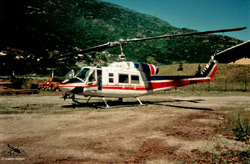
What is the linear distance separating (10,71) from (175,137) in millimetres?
27194

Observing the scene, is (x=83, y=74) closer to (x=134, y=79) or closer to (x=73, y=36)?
(x=134, y=79)

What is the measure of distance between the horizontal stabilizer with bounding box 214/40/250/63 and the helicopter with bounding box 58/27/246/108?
28643 mm

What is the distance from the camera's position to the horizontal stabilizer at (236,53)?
34.4 m

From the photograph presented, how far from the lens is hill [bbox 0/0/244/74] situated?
5915 cm

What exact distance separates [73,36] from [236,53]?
89.5 metres

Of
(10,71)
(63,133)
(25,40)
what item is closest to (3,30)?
(25,40)

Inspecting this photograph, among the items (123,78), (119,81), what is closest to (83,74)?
(119,81)

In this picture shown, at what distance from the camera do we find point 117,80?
11.2 m

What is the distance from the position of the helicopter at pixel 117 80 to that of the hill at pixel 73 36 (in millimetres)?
16816

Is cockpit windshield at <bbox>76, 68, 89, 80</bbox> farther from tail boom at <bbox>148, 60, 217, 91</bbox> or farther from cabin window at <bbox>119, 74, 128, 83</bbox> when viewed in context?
tail boom at <bbox>148, 60, 217, 91</bbox>

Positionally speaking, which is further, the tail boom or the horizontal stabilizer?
the horizontal stabilizer

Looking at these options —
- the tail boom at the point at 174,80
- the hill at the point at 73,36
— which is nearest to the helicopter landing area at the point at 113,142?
the tail boom at the point at 174,80

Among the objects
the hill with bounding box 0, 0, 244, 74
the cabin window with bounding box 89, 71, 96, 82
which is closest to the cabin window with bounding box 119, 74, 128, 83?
the cabin window with bounding box 89, 71, 96, 82

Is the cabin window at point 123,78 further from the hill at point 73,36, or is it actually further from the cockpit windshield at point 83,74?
the hill at point 73,36
